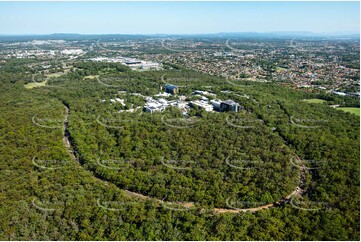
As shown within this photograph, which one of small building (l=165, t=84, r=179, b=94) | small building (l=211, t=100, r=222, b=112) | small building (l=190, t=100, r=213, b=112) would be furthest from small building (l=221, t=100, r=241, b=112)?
small building (l=165, t=84, r=179, b=94)

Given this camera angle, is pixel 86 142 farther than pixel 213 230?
Yes

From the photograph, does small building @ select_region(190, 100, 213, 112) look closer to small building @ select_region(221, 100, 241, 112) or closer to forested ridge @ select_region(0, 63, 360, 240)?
small building @ select_region(221, 100, 241, 112)

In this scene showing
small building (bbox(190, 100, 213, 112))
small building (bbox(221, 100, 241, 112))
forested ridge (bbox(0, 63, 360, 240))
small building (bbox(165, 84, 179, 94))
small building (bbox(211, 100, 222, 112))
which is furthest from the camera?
small building (bbox(165, 84, 179, 94))

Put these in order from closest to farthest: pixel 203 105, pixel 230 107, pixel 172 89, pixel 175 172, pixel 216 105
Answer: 1. pixel 175 172
2. pixel 230 107
3. pixel 203 105
4. pixel 216 105
5. pixel 172 89

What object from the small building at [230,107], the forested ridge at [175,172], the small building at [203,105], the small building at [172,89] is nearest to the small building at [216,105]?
the small building at [203,105]

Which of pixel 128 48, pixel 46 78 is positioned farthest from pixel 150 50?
pixel 46 78

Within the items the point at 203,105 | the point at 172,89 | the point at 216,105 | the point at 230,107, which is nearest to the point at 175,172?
the point at 230,107

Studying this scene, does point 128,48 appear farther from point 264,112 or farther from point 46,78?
point 264,112

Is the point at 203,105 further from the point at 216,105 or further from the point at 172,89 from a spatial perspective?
the point at 172,89
